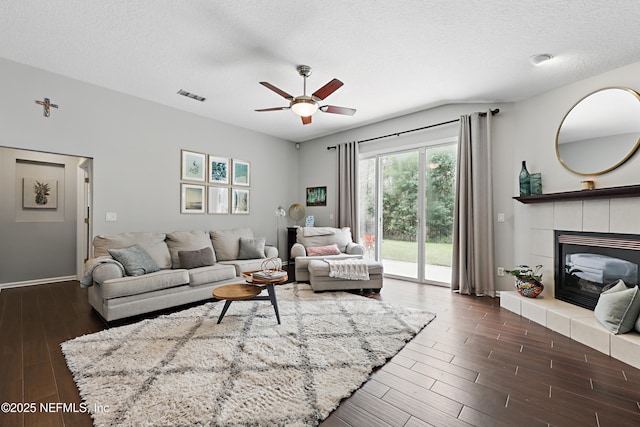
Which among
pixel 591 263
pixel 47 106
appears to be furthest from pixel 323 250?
pixel 47 106

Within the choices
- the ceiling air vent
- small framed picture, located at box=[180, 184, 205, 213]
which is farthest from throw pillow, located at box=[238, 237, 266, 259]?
the ceiling air vent

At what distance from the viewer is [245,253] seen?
15.2 feet

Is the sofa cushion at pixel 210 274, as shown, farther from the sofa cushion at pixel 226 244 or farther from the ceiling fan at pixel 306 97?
the ceiling fan at pixel 306 97

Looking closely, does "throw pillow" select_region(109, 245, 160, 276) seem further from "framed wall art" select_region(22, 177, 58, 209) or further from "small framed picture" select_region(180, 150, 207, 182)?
"framed wall art" select_region(22, 177, 58, 209)

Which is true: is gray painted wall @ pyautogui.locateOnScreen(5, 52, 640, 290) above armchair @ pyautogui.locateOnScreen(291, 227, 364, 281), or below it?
above

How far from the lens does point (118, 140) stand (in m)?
4.04

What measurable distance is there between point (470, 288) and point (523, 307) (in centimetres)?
88

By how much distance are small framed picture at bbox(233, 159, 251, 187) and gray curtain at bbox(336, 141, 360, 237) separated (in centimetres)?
186

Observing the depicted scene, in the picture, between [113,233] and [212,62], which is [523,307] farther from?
[113,233]

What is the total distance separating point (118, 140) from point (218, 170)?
1.56m

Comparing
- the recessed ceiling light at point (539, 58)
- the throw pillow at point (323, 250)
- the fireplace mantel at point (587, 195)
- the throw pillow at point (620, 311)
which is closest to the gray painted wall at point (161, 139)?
the fireplace mantel at point (587, 195)

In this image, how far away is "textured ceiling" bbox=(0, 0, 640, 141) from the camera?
230 cm

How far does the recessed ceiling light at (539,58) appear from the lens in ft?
9.35

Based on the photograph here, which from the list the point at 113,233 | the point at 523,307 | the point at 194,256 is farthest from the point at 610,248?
the point at 113,233
